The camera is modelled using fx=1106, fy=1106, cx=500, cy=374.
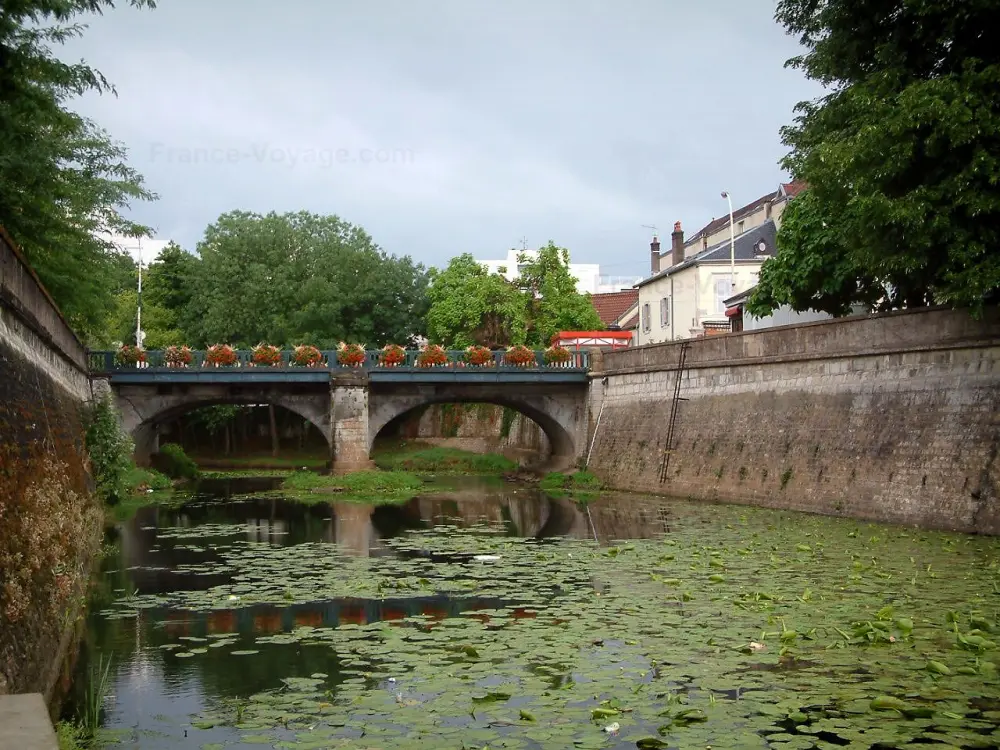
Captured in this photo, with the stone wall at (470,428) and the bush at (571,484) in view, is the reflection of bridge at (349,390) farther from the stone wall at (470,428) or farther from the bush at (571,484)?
the stone wall at (470,428)

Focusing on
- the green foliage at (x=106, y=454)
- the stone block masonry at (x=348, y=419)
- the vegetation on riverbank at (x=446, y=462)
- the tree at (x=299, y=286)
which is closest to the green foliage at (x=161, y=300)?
the tree at (x=299, y=286)

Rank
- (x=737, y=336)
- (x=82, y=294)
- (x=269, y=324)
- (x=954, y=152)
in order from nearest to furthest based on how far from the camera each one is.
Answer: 1. (x=954, y=152)
2. (x=82, y=294)
3. (x=737, y=336)
4. (x=269, y=324)

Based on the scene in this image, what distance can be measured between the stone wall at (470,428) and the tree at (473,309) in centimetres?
437

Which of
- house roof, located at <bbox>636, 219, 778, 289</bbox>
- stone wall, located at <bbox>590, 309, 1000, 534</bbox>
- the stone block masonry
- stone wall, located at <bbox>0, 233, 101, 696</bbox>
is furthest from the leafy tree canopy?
stone wall, located at <bbox>0, 233, 101, 696</bbox>

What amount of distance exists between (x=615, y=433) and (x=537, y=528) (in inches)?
605

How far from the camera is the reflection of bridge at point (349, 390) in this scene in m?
42.5

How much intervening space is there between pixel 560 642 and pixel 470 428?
53.3 m

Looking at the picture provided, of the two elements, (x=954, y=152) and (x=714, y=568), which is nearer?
(x=714, y=568)

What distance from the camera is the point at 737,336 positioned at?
32.0 metres

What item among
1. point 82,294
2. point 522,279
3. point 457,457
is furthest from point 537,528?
point 522,279

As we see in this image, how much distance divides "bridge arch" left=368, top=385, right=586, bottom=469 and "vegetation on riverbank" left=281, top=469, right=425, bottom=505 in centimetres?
472

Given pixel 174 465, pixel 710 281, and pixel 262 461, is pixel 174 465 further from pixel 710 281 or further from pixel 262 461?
pixel 710 281

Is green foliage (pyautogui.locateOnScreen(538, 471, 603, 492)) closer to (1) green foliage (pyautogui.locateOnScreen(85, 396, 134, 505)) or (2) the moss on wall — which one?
(1) green foliage (pyautogui.locateOnScreen(85, 396, 134, 505))

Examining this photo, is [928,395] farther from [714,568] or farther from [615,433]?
[615,433]
